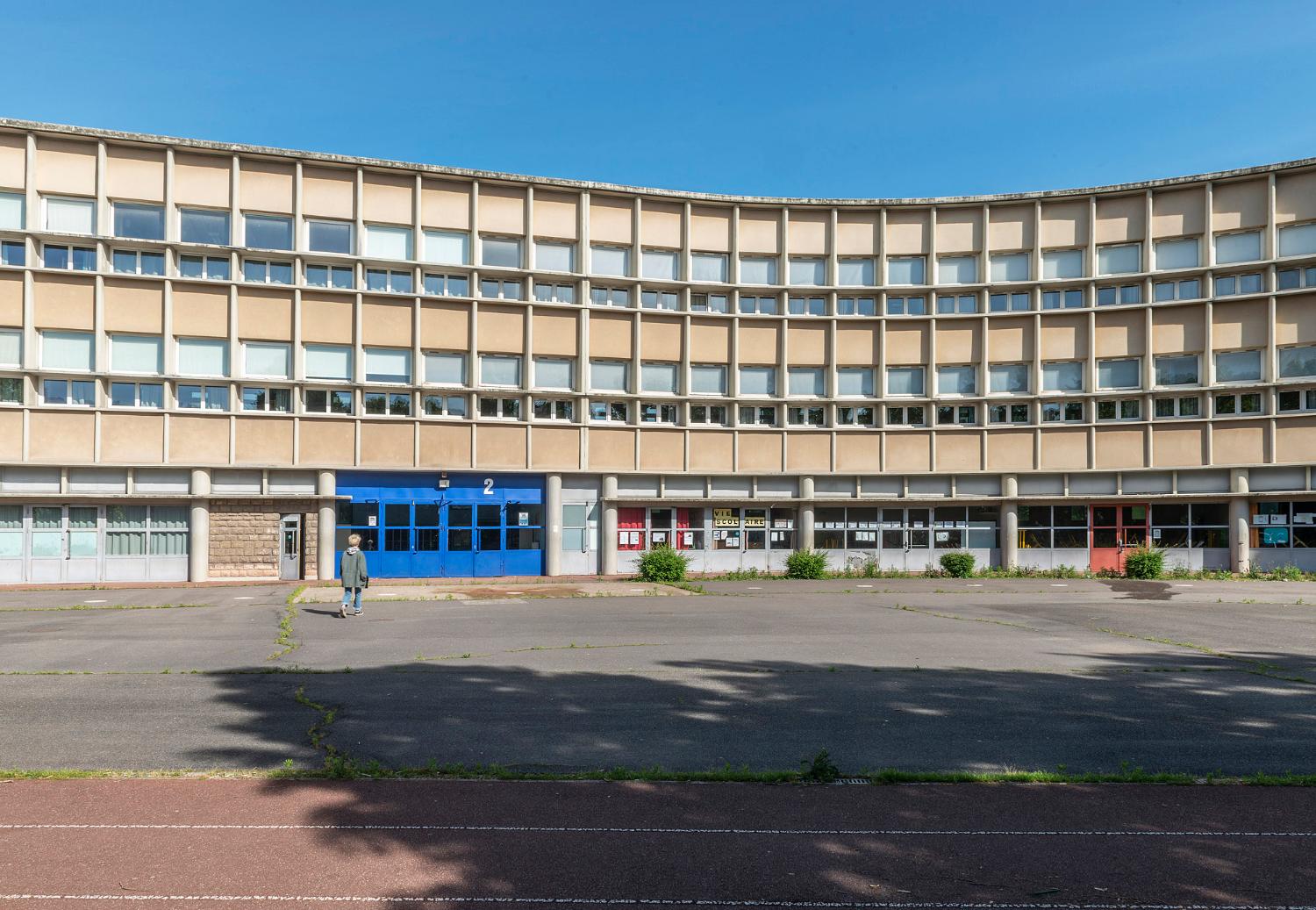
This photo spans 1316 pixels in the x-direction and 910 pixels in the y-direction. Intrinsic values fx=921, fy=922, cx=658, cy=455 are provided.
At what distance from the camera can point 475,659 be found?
46.7ft

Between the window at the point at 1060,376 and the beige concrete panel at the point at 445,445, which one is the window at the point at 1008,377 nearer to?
the window at the point at 1060,376

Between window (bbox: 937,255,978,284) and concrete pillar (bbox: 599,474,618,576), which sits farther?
window (bbox: 937,255,978,284)

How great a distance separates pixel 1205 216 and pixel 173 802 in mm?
38179

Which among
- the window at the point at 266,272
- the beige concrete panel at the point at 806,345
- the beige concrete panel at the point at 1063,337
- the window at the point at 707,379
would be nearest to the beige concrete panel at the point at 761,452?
the window at the point at 707,379

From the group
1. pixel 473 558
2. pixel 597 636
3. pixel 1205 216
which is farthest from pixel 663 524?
pixel 1205 216

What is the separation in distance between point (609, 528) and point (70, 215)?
20.2 m

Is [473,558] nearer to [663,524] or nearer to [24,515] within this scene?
[663,524]

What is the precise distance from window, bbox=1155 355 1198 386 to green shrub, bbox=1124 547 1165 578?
6572 millimetres

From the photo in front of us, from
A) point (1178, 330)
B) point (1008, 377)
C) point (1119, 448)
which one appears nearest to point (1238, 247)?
point (1178, 330)

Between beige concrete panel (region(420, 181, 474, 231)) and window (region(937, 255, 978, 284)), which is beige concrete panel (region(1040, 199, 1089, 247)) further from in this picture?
beige concrete panel (region(420, 181, 474, 231))

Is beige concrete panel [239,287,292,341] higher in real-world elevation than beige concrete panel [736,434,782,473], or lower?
higher

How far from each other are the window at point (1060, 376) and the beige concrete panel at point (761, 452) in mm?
10647

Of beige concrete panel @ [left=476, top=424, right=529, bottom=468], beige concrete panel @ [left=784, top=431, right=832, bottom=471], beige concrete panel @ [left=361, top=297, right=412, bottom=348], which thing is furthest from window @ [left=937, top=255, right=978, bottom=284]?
beige concrete panel @ [left=361, top=297, right=412, bottom=348]

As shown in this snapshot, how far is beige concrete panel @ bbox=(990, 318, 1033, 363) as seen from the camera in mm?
35719
